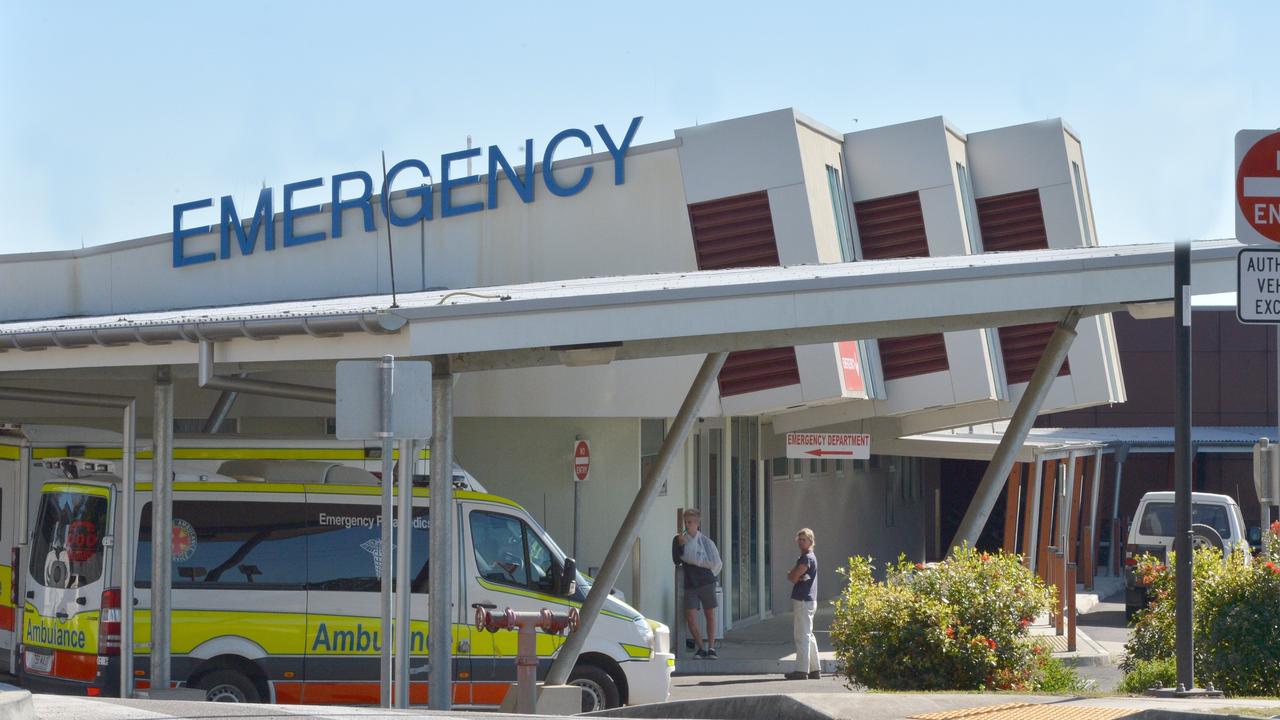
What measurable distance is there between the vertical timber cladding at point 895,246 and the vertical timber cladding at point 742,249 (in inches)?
108

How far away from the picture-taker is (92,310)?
79.1 ft

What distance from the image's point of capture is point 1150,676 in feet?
38.5

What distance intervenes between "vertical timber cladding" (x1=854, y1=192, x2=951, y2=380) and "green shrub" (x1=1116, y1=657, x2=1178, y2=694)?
32.8 ft

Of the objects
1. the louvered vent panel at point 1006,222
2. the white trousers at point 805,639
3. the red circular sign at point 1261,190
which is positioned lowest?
the white trousers at point 805,639

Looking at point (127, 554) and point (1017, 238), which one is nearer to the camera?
point (127, 554)

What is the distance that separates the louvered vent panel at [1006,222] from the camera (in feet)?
78.9

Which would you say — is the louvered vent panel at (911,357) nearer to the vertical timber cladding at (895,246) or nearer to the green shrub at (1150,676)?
the vertical timber cladding at (895,246)

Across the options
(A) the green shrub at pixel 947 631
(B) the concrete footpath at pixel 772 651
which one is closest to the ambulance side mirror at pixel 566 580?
(A) the green shrub at pixel 947 631

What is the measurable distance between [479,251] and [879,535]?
45.6 feet

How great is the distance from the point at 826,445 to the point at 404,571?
1107cm

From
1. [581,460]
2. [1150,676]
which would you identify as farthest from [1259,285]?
[581,460]

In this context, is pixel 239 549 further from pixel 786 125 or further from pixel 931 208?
pixel 931 208

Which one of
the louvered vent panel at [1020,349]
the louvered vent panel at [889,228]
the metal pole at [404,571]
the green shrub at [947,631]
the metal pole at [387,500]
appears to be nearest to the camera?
the metal pole at [387,500]

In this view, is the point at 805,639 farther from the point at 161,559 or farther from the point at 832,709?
the point at 832,709
